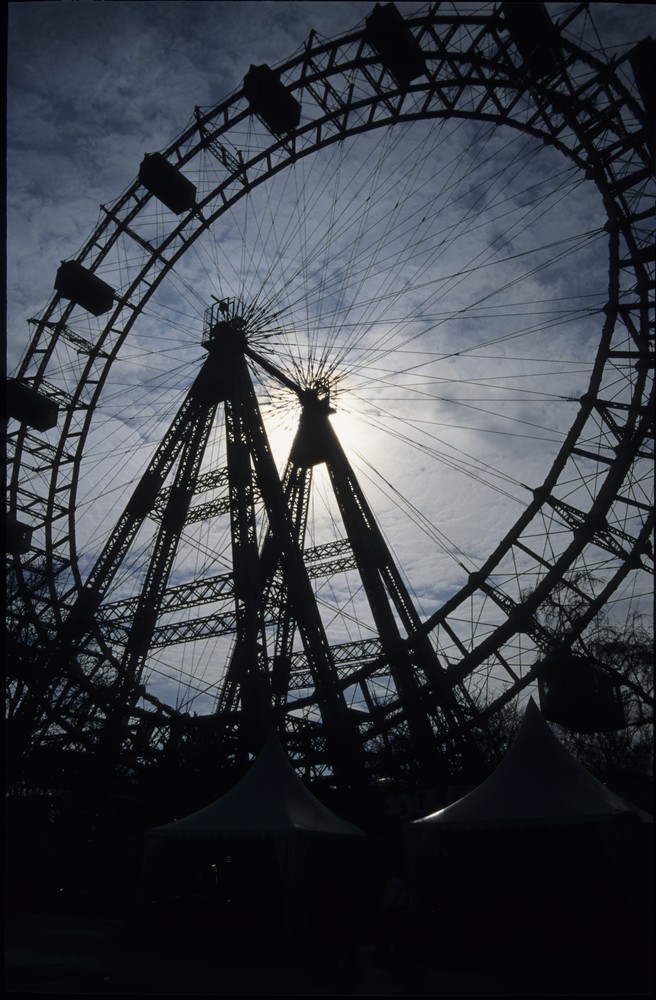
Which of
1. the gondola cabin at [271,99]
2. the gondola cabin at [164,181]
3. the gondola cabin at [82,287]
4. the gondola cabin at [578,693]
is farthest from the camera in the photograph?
the gondola cabin at [82,287]

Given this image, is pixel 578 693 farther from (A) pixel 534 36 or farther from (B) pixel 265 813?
(A) pixel 534 36

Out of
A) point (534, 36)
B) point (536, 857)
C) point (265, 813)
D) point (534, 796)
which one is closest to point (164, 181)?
point (534, 36)

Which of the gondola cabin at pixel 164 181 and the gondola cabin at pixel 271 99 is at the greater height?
the gondola cabin at pixel 271 99

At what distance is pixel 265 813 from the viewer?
11.7 meters

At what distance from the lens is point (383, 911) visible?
9008mm

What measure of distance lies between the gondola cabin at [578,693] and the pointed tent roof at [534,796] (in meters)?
5.54

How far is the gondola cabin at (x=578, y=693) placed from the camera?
56.2 ft

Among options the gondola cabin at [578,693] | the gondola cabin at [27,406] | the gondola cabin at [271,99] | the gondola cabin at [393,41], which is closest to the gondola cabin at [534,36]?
the gondola cabin at [393,41]

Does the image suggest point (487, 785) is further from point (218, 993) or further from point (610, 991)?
point (218, 993)

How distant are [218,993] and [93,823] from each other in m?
11.1

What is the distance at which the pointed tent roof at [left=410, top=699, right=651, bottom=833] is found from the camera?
1012 cm

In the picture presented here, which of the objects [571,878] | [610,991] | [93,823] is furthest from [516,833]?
[93,823]

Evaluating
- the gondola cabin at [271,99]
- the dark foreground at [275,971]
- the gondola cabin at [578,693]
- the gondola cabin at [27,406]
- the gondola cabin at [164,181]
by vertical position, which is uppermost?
the gondola cabin at [271,99]

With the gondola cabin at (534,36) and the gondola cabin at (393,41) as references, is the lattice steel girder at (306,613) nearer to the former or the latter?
the gondola cabin at (393,41)
